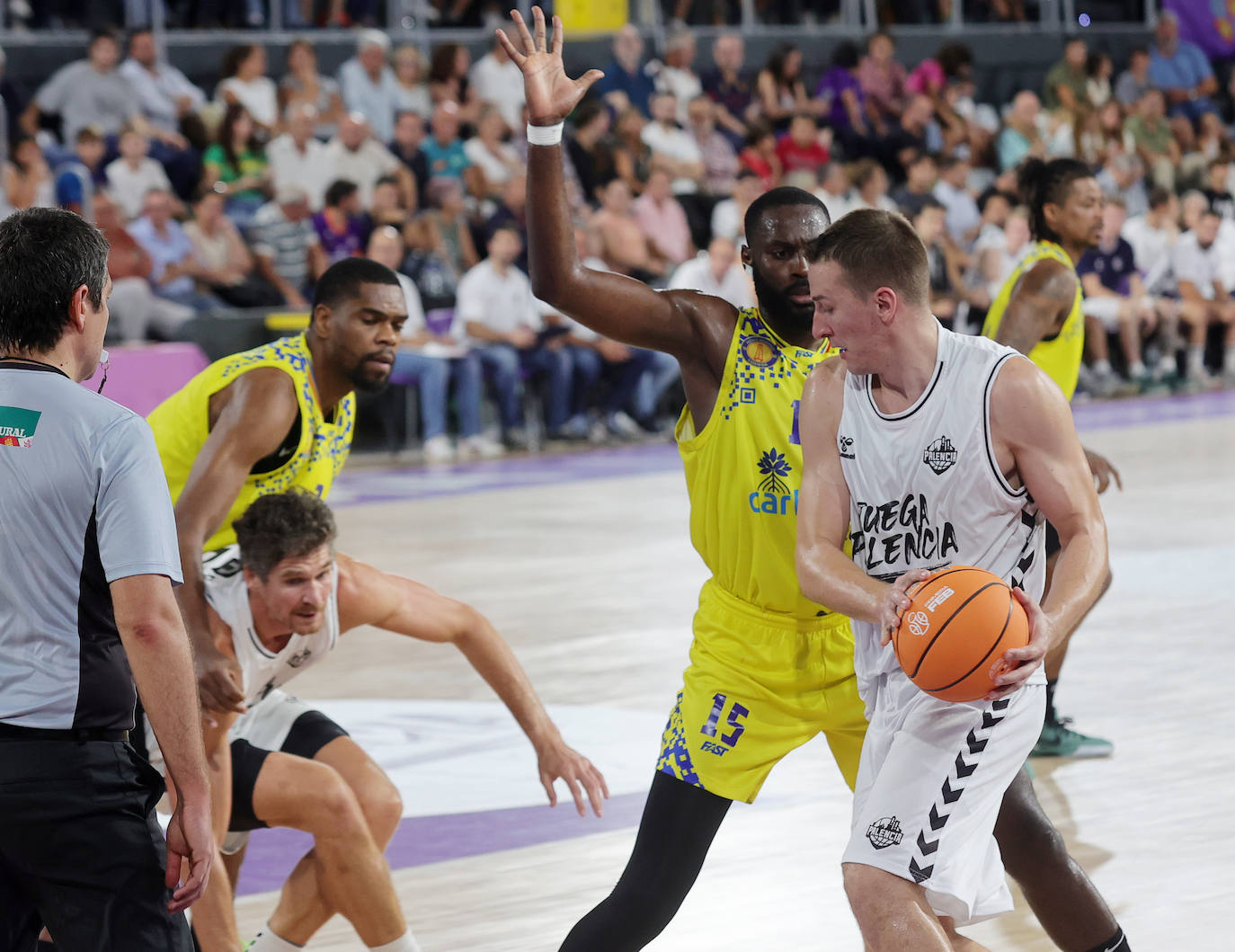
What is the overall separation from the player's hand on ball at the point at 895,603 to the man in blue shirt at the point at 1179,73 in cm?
2123

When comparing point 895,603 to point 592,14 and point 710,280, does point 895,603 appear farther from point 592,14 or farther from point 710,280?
point 592,14

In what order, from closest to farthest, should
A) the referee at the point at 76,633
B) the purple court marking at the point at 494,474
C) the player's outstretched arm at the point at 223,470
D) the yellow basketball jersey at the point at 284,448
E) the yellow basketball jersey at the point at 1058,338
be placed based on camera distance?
1. the referee at the point at 76,633
2. the player's outstretched arm at the point at 223,470
3. the yellow basketball jersey at the point at 284,448
4. the yellow basketball jersey at the point at 1058,338
5. the purple court marking at the point at 494,474

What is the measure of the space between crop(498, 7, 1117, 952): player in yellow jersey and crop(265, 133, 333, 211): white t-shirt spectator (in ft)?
37.0

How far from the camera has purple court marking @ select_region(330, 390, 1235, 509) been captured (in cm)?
1309

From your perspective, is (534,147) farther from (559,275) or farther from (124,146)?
(124,146)

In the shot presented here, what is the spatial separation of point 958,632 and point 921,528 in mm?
385

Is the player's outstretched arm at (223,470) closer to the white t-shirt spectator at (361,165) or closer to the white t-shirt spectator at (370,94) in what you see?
the white t-shirt spectator at (361,165)

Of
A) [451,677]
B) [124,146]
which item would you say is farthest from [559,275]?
[124,146]

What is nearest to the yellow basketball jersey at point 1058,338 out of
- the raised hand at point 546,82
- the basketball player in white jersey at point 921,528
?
the raised hand at point 546,82

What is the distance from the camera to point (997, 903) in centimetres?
335

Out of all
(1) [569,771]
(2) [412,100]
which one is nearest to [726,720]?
(1) [569,771]

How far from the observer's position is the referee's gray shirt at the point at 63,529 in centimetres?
301

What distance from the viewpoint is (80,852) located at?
9.89 feet

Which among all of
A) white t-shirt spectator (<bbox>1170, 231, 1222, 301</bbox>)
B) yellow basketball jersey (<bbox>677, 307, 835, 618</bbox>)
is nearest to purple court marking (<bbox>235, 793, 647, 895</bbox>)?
yellow basketball jersey (<bbox>677, 307, 835, 618</bbox>)
